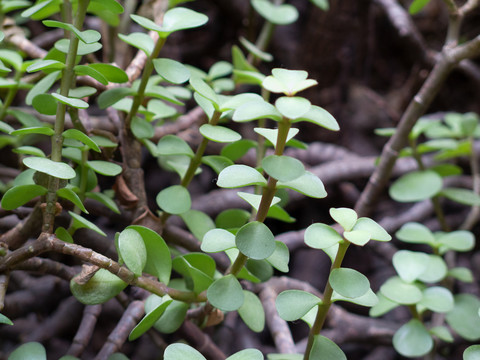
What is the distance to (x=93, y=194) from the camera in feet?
1.80

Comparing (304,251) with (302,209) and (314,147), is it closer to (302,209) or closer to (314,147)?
(302,209)

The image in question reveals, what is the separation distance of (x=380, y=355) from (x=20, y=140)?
749 mm

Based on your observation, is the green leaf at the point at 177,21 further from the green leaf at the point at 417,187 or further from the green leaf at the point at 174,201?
the green leaf at the point at 417,187

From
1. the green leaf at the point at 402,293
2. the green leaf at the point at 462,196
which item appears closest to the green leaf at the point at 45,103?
the green leaf at the point at 402,293

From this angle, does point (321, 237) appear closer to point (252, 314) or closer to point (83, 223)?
point (252, 314)

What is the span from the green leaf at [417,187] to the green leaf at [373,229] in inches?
18.4

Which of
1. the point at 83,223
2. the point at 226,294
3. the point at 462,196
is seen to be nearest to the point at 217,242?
the point at 226,294

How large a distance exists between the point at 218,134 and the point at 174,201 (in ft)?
0.38

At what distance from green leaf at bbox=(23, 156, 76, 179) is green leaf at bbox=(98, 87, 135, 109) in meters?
0.14

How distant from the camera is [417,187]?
2.89 feet

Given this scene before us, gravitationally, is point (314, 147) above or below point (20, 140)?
below

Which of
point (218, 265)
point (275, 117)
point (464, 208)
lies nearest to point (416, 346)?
point (218, 265)

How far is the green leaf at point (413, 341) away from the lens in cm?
61

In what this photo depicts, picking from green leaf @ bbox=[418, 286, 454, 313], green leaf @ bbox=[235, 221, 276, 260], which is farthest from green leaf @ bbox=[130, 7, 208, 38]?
green leaf @ bbox=[418, 286, 454, 313]
